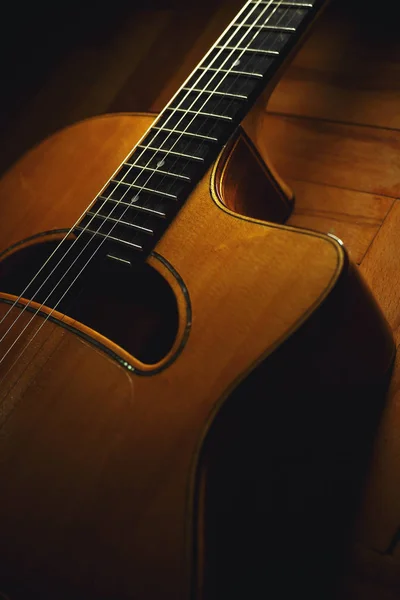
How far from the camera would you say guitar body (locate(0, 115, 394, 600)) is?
633 millimetres

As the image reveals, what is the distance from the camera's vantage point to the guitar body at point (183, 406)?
633 mm

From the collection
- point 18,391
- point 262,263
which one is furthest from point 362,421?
point 18,391

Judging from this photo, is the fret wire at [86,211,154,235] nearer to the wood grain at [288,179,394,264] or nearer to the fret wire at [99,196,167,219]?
the fret wire at [99,196,167,219]

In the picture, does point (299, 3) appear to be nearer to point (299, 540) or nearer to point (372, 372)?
point (372, 372)

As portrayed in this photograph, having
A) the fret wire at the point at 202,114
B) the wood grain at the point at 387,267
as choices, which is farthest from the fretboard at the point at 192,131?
the wood grain at the point at 387,267

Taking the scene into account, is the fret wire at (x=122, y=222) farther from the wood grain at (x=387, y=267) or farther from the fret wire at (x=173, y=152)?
the wood grain at (x=387, y=267)

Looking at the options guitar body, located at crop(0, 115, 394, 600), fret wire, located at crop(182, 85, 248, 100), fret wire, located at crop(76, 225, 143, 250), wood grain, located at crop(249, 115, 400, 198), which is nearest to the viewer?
guitar body, located at crop(0, 115, 394, 600)

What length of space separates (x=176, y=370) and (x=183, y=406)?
0.15 feet

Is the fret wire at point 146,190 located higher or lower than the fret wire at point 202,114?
lower

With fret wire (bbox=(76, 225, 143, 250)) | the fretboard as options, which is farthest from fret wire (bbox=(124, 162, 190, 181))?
fret wire (bbox=(76, 225, 143, 250))

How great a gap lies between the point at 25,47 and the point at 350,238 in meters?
1.14

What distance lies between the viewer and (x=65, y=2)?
175 centimetres

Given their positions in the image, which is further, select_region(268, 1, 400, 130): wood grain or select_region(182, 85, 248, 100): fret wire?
select_region(268, 1, 400, 130): wood grain

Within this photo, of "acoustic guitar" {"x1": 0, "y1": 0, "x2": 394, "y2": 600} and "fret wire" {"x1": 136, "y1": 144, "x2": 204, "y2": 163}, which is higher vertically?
"fret wire" {"x1": 136, "y1": 144, "x2": 204, "y2": 163}
